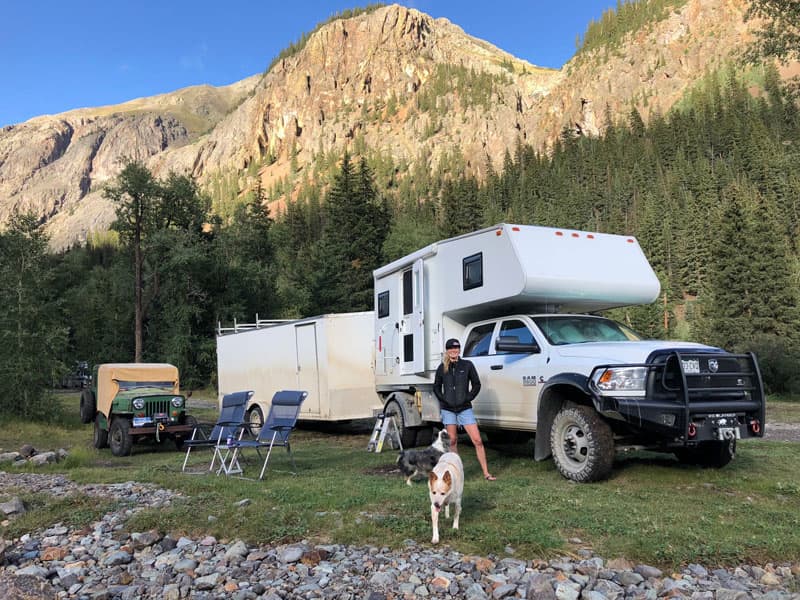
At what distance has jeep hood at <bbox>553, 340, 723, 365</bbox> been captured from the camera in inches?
278

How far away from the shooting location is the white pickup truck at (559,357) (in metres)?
6.74

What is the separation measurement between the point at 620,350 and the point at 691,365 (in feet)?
2.82

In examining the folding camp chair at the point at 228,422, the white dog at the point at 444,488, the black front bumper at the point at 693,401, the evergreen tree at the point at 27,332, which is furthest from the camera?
the evergreen tree at the point at 27,332

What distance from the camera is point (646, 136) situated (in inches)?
4532

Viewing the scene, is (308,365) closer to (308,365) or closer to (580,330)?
(308,365)

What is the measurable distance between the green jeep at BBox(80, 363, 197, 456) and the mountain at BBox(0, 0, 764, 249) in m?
124

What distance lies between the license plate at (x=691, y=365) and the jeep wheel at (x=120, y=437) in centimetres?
1073

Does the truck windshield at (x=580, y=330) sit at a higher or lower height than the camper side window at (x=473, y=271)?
lower

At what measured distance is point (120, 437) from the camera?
12.9 meters

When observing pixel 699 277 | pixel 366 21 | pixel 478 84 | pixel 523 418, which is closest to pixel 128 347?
pixel 523 418

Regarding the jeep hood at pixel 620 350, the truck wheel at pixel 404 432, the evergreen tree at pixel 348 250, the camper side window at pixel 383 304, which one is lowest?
the truck wheel at pixel 404 432

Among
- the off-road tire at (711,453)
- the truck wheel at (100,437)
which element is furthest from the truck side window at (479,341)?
the truck wheel at (100,437)

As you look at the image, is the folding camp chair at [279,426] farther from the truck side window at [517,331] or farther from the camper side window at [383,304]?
the camper side window at [383,304]

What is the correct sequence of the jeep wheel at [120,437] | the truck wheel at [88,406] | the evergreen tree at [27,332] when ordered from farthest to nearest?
the evergreen tree at [27,332]
the truck wheel at [88,406]
the jeep wheel at [120,437]
